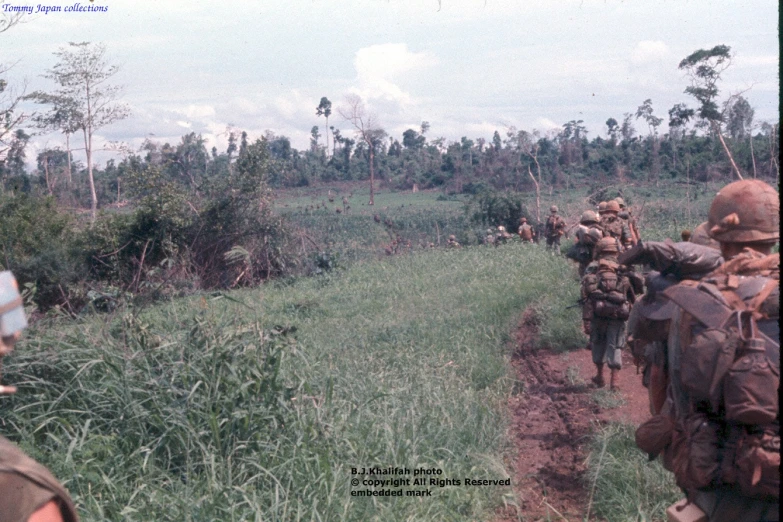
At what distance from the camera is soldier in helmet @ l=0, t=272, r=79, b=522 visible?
4.58ft

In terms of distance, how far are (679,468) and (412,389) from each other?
12.0 feet

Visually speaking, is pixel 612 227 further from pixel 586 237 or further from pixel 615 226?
pixel 586 237

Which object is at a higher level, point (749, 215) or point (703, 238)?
point (749, 215)

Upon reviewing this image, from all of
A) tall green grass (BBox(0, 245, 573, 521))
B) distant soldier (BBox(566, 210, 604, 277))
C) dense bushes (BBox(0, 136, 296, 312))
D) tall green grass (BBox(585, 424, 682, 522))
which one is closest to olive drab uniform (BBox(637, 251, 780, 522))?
tall green grass (BBox(585, 424, 682, 522))

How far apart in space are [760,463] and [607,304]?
4408mm

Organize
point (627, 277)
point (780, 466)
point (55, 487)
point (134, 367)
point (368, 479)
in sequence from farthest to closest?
1. point (627, 277)
2. point (134, 367)
3. point (368, 479)
4. point (780, 466)
5. point (55, 487)

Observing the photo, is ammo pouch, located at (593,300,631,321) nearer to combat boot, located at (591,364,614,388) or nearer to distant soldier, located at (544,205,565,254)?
combat boot, located at (591,364,614,388)

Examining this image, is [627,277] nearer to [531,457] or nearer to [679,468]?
[531,457]

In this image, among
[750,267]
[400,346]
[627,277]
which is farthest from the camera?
[400,346]

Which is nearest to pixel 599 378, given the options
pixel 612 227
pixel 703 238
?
pixel 612 227

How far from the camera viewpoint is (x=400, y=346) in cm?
858

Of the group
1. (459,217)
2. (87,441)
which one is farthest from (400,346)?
(459,217)

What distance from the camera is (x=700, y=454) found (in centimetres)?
260

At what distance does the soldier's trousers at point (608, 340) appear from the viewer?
6.86 meters
